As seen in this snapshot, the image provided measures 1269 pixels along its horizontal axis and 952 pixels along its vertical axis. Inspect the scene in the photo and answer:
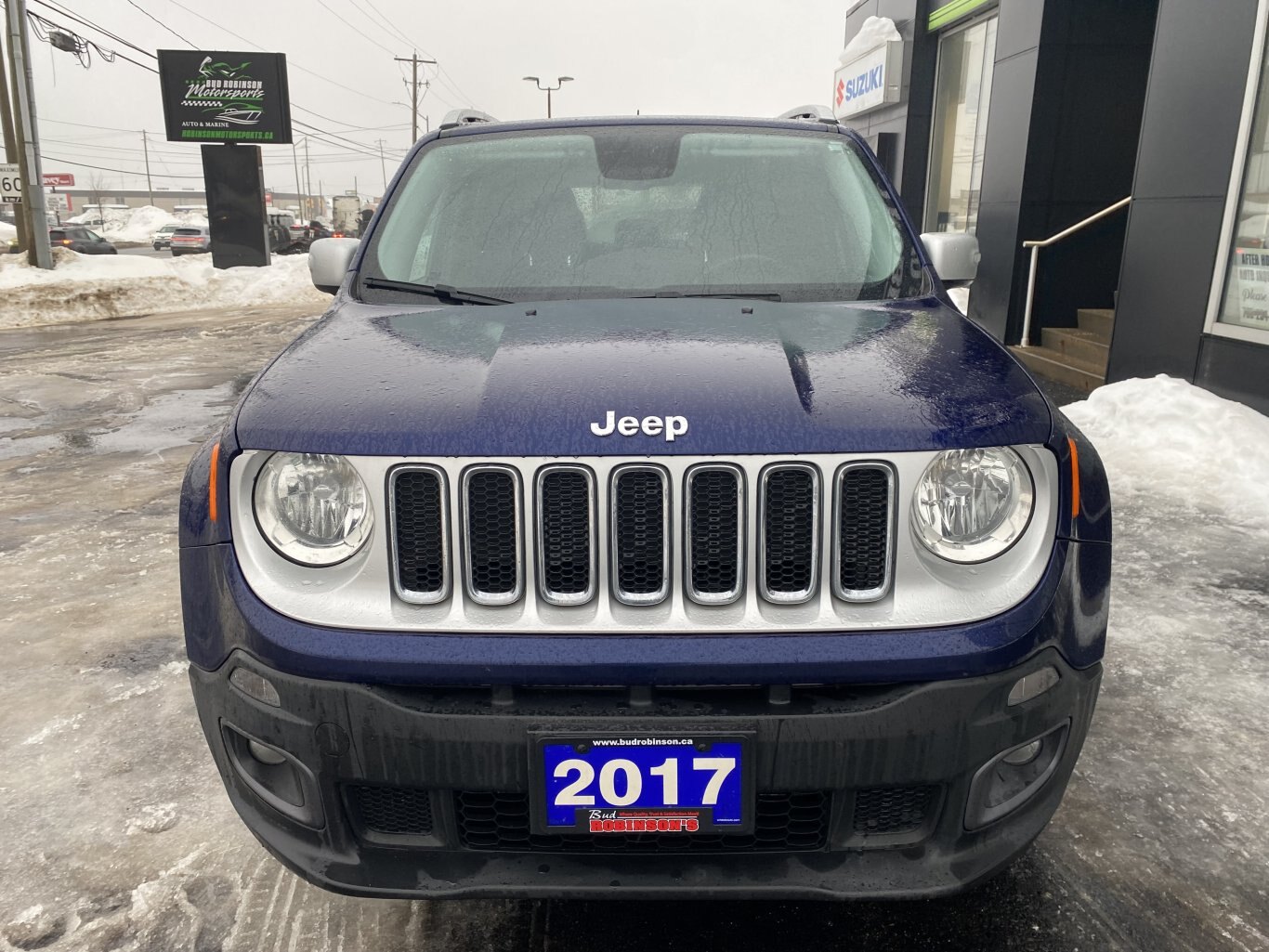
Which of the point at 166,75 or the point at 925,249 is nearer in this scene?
the point at 925,249

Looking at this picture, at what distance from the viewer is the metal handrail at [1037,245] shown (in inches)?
384

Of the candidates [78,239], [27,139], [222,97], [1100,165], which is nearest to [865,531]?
[1100,165]

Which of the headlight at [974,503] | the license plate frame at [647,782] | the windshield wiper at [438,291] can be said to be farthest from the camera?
the windshield wiper at [438,291]

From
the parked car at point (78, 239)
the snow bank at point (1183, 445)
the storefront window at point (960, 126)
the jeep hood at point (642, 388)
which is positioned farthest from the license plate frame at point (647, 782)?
the parked car at point (78, 239)

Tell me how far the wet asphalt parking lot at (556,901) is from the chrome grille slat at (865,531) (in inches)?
36.2

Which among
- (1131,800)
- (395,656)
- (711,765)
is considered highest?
(395,656)

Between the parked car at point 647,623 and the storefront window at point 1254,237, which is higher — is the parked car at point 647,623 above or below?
below

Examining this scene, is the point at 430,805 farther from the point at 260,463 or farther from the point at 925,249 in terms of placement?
the point at 925,249

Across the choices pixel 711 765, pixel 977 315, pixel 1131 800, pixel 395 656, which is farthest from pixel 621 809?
pixel 977 315

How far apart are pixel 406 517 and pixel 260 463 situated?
31cm

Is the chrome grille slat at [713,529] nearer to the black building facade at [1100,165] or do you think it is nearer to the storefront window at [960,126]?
the black building facade at [1100,165]

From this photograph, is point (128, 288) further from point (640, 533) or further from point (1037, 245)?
point (640, 533)

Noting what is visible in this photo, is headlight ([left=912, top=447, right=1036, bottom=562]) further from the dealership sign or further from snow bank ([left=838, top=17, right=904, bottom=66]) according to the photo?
snow bank ([left=838, top=17, right=904, bottom=66])

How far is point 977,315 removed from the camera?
12.2 meters
